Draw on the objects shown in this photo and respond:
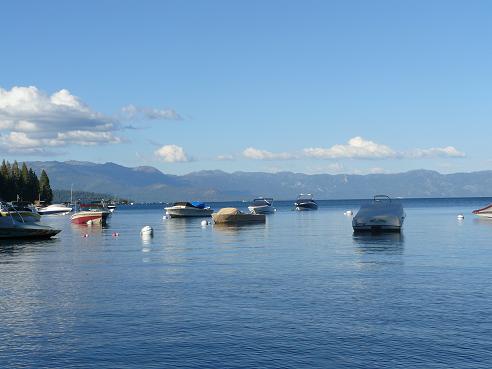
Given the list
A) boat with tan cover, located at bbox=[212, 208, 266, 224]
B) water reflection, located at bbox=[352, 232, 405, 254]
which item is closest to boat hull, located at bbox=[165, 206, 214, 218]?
boat with tan cover, located at bbox=[212, 208, 266, 224]

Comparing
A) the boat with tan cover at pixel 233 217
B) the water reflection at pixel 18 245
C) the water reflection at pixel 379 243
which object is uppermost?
the boat with tan cover at pixel 233 217

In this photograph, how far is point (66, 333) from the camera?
28547 mm

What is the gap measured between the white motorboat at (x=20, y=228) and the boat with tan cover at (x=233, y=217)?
41591 millimetres

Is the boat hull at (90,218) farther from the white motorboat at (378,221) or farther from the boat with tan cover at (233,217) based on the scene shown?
the white motorboat at (378,221)

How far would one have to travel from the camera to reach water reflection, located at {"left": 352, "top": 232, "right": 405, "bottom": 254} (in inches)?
2675

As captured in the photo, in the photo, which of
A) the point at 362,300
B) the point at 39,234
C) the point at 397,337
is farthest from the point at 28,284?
the point at 39,234

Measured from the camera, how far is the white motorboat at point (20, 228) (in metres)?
91.0

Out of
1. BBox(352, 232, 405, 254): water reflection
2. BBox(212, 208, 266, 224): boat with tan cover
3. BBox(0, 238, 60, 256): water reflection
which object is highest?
BBox(212, 208, 266, 224): boat with tan cover

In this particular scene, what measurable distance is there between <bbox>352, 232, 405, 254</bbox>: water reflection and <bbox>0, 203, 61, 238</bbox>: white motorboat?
4585 cm

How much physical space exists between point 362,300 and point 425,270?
15456mm

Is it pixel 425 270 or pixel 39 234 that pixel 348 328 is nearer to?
pixel 425 270

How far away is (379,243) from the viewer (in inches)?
3083

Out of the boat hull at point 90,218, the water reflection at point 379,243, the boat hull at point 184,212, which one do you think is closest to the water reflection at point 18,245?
the water reflection at point 379,243

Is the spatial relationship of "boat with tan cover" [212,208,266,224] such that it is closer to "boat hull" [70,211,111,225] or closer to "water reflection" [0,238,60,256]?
"boat hull" [70,211,111,225]
